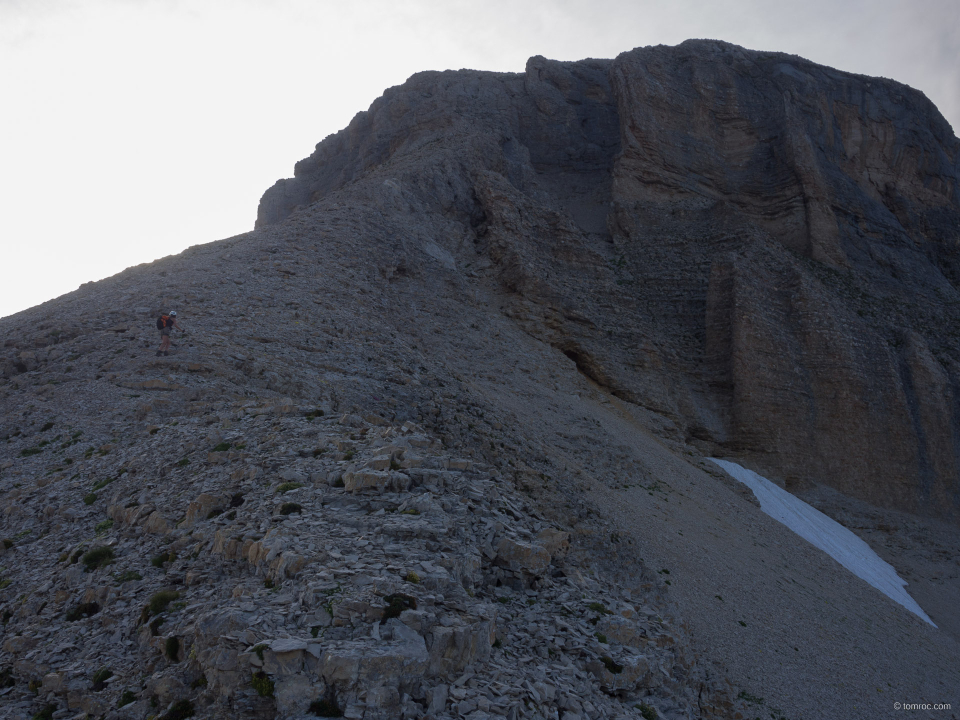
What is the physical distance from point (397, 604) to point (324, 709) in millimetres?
1418

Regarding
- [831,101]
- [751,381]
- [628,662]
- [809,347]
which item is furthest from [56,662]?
[831,101]

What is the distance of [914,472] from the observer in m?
31.9

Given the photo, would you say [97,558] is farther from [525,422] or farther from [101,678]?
[525,422]

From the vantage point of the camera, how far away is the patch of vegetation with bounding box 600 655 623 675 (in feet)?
28.4

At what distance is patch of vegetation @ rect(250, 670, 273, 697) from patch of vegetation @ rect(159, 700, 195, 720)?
71cm

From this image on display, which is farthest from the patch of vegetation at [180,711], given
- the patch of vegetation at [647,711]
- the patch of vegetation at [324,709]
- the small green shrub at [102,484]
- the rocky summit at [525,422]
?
the small green shrub at [102,484]

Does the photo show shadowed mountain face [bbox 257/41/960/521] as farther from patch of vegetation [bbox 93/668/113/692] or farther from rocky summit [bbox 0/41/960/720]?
patch of vegetation [bbox 93/668/113/692]

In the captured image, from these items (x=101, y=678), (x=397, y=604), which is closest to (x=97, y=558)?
(x=101, y=678)

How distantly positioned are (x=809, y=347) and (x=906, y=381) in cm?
551

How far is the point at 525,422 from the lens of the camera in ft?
74.4

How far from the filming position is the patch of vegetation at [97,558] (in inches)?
373

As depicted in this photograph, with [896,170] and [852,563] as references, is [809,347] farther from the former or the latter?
[896,170]

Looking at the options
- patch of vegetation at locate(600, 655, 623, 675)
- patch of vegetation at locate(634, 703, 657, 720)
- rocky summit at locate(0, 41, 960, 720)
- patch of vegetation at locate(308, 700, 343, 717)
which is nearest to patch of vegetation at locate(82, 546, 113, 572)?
rocky summit at locate(0, 41, 960, 720)

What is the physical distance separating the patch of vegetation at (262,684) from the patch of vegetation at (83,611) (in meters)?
3.43
